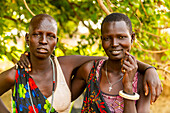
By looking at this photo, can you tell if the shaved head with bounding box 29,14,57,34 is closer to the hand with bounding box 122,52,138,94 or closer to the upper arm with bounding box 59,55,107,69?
the upper arm with bounding box 59,55,107,69

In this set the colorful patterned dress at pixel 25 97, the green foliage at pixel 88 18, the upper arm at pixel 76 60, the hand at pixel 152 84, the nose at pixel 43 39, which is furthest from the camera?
the green foliage at pixel 88 18

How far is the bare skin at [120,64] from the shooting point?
207cm

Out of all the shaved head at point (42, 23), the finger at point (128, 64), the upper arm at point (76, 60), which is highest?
the shaved head at point (42, 23)

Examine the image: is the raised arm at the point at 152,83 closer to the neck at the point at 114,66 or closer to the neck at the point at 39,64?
the neck at the point at 114,66

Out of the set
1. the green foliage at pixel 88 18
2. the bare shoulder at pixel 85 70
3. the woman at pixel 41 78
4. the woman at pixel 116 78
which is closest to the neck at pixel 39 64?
the woman at pixel 41 78

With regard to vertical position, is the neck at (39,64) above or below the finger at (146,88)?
above

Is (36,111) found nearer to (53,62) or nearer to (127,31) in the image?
(53,62)

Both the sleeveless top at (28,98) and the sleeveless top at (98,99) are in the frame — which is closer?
the sleeveless top at (98,99)

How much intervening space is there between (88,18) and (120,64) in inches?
82.3

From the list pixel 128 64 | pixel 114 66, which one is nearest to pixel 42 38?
pixel 114 66

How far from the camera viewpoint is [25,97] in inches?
96.0

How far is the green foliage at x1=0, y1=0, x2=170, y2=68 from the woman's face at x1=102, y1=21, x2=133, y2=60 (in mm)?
1092

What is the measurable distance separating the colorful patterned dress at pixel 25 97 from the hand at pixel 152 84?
36.3 inches

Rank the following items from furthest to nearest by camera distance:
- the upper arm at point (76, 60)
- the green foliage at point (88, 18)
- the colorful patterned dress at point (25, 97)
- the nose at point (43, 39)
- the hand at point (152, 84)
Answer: the green foliage at point (88, 18), the upper arm at point (76, 60), the colorful patterned dress at point (25, 97), the nose at point (43, 39), the hand at point (152, 84)
